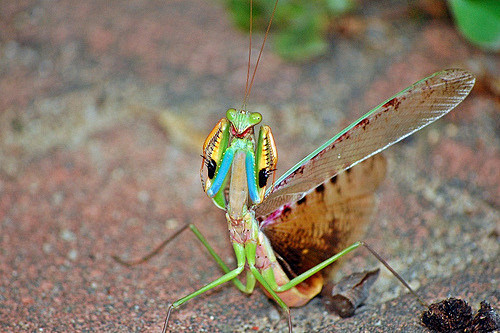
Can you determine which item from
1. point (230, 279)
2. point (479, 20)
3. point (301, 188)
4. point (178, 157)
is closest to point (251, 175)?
point (301, 188)

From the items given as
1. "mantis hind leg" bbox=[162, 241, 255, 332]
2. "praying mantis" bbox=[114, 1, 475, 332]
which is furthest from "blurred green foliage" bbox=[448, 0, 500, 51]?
"mantis hind leg" bbox=[162, 241, 255, 332]

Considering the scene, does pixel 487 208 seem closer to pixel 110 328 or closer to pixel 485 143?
pixel 485 143

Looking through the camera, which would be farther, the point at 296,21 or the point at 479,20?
the point at 296,21

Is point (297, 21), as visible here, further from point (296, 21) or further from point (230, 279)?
point (230, 279)

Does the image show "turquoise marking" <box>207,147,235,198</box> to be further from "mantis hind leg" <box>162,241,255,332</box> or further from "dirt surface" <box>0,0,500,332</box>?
"dirt surface" <box>0,0,500,332</box>

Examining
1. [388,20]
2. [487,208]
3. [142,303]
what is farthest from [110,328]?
[388,20]

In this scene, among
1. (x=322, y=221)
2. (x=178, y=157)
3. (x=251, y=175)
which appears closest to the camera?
(x=251, y=175)
